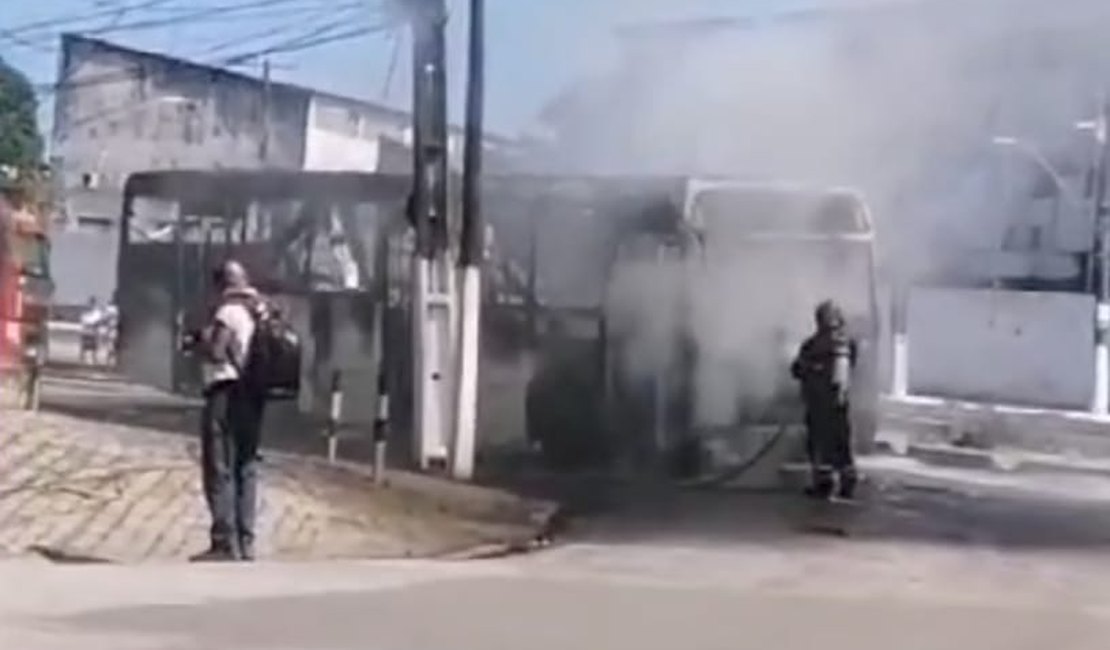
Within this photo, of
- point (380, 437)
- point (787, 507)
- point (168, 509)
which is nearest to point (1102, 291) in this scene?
point (787, 507)

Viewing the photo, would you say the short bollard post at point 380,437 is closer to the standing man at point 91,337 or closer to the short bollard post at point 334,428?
the short bollard post at point 334,428

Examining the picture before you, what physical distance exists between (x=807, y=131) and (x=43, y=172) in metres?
13.0

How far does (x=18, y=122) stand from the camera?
27266mm

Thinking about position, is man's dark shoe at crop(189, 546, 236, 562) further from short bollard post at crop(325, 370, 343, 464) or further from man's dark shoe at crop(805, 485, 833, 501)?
man's dark shoe at crop(805, 485, 833, 501)

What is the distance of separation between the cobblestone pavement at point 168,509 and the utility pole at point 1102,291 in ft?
43.5

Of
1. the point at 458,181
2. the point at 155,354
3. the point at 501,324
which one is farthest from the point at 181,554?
the point at 155,354

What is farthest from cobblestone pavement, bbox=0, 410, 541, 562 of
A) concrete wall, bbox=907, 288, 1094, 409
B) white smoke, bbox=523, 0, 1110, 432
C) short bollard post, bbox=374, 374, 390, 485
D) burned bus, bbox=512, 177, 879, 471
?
concrete wall, bbox=907, 288, 1094, 409

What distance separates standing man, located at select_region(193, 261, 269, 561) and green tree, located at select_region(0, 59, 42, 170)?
1472 centimetres

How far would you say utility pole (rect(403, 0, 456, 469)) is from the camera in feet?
56.9

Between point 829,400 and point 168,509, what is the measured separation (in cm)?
562

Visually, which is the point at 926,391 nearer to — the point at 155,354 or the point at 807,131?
the point at 155,354

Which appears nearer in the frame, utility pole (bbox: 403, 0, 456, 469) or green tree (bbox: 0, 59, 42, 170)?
utility pole (bbox: 403, 0, 456, 469)

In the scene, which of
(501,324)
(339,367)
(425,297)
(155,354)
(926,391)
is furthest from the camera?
(926,391)

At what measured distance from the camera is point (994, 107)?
1917 centimetres
